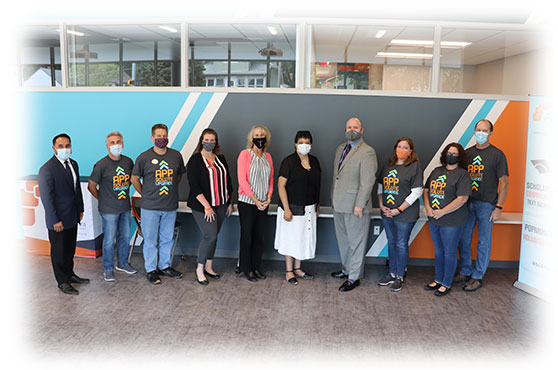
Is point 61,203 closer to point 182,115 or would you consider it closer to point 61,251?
point 61,251

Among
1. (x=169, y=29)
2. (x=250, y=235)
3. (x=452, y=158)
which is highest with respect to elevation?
(x=169, y=29)

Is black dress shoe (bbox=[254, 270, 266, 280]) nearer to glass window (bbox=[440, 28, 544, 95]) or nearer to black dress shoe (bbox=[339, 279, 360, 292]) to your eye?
black dress shoe (bbox=[339, 279, 360, 292])

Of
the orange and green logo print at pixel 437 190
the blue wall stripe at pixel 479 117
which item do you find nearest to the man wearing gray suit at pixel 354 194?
the orange and green logo print at pixel 437 190

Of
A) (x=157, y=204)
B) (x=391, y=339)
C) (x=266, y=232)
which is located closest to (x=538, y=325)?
(x=391, y=339)

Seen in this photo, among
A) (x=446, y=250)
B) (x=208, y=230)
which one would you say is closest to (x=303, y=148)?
(x=208, y=230)

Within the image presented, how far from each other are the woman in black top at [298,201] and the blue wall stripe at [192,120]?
4.51 feet

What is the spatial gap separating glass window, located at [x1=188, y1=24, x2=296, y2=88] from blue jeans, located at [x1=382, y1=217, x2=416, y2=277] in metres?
1.95

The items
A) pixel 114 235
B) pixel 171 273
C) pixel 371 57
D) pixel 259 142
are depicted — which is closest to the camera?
pixel 259 142

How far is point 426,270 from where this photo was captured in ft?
15.5

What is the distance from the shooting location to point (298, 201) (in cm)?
404

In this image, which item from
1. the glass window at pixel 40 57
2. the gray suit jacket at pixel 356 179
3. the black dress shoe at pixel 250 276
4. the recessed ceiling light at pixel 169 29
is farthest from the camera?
the glass window at pixel 40 57

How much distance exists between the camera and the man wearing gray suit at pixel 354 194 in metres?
3.93

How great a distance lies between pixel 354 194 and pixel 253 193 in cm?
97

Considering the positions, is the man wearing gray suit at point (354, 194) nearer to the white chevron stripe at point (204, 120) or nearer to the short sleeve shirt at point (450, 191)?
the short sleeve shirt at point (450, 191)
